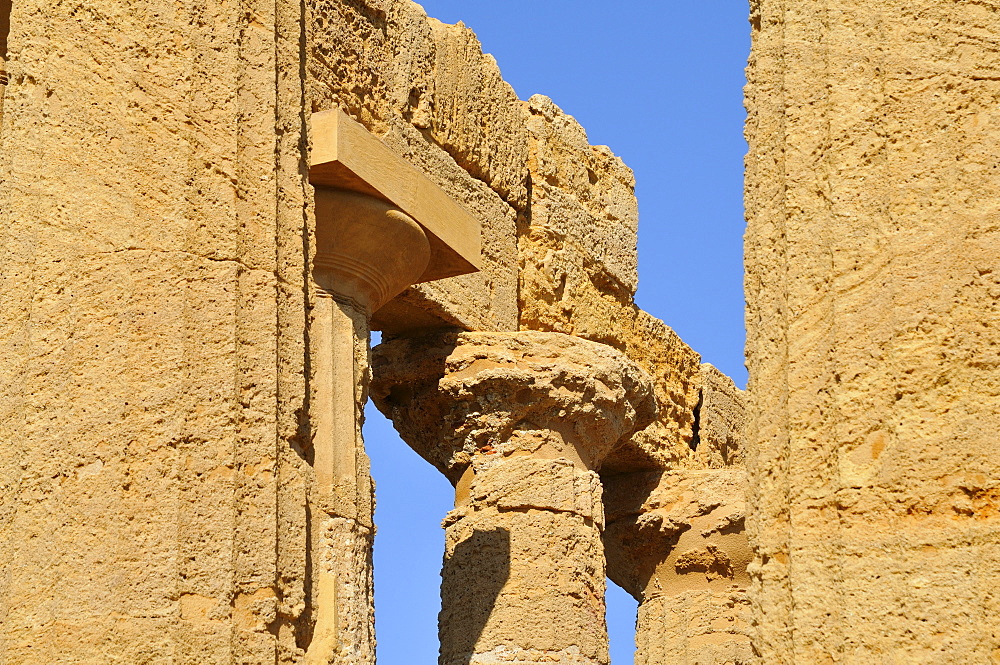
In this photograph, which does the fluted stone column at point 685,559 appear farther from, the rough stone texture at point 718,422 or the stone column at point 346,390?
the stone column at point 346,390

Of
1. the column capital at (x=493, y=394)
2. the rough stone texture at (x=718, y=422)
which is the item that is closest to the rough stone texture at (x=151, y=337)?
the column capital at (x=493, y=394)

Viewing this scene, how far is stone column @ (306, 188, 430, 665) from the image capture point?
26.7 feet

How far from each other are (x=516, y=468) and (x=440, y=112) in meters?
2.61

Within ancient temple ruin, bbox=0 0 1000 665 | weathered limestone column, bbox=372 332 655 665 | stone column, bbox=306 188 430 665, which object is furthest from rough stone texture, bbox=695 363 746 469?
ancient temple ruin, bbox=0 0 1000 665

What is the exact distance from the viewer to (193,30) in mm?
5238

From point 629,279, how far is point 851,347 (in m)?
10.8

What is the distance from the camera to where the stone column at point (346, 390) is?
815 centimetres

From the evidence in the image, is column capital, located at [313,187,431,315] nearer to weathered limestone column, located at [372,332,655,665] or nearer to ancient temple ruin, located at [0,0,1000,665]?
ancient temple ruin, located at [0,0,1000,665]

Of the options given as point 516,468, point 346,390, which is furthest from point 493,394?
point 346,390

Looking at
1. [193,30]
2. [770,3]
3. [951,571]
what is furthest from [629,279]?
[951,571]

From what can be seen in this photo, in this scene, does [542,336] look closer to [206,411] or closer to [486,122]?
[486,122]

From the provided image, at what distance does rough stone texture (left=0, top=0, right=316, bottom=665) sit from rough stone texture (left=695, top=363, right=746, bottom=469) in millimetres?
9899

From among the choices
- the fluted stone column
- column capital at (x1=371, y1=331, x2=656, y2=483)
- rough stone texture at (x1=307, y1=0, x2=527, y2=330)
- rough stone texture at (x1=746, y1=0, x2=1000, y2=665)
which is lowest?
rough stone texture at (x1=746, y1=0, x2=1000, y2=665)

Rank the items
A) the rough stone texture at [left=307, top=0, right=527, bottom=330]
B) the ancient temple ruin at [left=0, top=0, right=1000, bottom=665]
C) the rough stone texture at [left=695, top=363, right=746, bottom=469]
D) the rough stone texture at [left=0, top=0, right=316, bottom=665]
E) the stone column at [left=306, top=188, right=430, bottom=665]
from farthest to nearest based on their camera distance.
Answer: the rough stone texture at [left=695, top=363, right=746, bottom=469], the rough stone texture at [left=307, top=0, right=527, bottom=330], the stone column at [left=306, top=188, right=430, bottom=665], the rough stone texture at [left=0, top=0, right=316, bottom=665], the ancient temple ruin at [left=0, top=0, right=1000, bottom=665]
